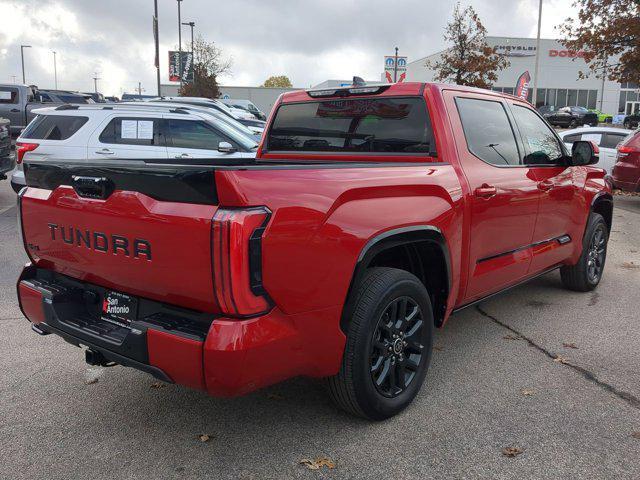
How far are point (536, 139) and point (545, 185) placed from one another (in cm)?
44

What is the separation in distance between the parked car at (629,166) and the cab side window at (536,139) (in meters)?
7.12

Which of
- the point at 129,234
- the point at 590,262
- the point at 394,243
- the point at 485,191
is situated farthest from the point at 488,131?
the point at 129,234

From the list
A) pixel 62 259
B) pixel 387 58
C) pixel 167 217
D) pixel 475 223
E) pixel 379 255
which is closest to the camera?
pixel 167 217

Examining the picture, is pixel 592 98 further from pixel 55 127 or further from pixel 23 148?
pixel 23 148

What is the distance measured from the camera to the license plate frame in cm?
281

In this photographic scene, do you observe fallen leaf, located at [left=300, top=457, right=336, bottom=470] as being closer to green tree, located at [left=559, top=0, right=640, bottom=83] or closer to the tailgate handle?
the tailgate handle

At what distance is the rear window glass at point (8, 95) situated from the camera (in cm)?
2150

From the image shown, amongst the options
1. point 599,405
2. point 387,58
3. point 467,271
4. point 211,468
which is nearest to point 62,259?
point 211,468

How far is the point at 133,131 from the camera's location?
344 inches

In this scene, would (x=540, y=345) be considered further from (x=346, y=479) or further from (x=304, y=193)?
(x=304, y=193)

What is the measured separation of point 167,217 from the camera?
8.08 ft

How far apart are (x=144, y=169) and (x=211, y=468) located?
4.73 ft

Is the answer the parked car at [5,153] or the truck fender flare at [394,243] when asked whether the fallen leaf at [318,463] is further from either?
the parked car at [5,153]

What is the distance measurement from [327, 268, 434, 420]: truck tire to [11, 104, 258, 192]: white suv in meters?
5.81
